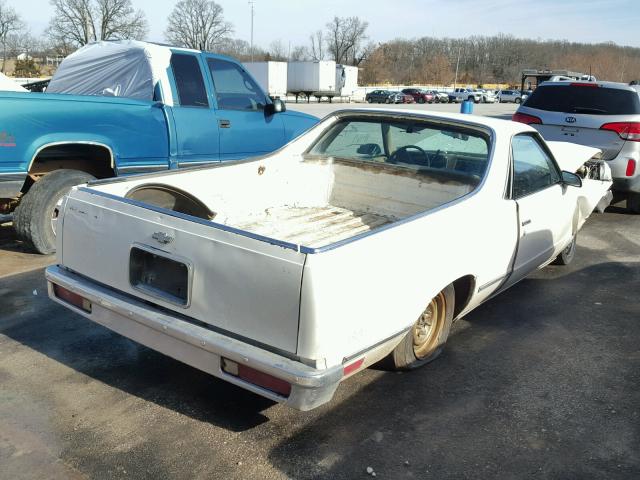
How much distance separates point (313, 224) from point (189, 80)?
3262 mm

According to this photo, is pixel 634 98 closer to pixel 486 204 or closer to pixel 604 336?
pixel 604 336

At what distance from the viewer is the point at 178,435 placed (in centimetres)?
317

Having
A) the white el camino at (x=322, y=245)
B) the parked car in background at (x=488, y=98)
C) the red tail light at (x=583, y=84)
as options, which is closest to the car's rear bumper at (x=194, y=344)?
the white el camino at (x=322, y=245)

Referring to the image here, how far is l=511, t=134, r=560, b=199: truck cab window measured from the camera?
4.51 meters

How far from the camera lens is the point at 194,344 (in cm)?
299

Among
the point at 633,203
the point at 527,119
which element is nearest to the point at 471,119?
the point at 527,119

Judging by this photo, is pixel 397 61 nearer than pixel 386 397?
No

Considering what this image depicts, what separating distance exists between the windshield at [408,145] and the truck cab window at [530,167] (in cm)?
30

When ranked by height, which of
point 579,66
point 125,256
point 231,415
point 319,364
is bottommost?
point 231,415

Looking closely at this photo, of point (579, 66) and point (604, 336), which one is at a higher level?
point (579, 66)

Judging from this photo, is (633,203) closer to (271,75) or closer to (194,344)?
(194,344)

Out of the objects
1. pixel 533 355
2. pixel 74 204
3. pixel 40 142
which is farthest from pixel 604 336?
pixel 40 142

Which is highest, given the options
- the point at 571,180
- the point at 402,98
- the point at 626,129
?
the point at 402,98

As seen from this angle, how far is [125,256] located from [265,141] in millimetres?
4496
